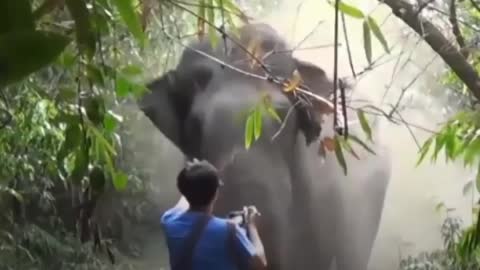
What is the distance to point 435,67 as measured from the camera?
4.54 feet

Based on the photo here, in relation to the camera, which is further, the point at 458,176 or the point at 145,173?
the point at 145,173

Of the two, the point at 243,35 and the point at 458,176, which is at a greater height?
the point at 243,35

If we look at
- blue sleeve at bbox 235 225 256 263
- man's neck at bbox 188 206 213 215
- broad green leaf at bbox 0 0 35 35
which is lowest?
blue sleeve at bbox 235 225 256 263

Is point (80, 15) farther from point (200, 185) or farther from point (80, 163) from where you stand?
point (200, 185)

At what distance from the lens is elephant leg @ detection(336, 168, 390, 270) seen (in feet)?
5.91

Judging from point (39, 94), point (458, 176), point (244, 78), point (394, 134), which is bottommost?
point (458, 176)

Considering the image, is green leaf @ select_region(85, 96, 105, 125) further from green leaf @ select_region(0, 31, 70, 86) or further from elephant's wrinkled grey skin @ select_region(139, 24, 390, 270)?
elephant's wrinkled grey skin @ select_region(139, 24, 390, 270)

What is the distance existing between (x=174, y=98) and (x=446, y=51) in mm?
1027

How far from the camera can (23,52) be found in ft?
0.51

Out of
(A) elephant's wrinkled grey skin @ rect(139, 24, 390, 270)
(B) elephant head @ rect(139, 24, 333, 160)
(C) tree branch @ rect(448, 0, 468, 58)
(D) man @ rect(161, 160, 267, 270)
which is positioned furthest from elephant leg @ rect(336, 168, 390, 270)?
(C) tree branch @ rect(448, 0, 468, 58)

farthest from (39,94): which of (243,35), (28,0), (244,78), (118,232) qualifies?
(118,232)

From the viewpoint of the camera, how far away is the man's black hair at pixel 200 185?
4.26ft

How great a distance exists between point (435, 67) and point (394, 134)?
0.44 metres

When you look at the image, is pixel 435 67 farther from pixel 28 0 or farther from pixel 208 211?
pixel 28 0
